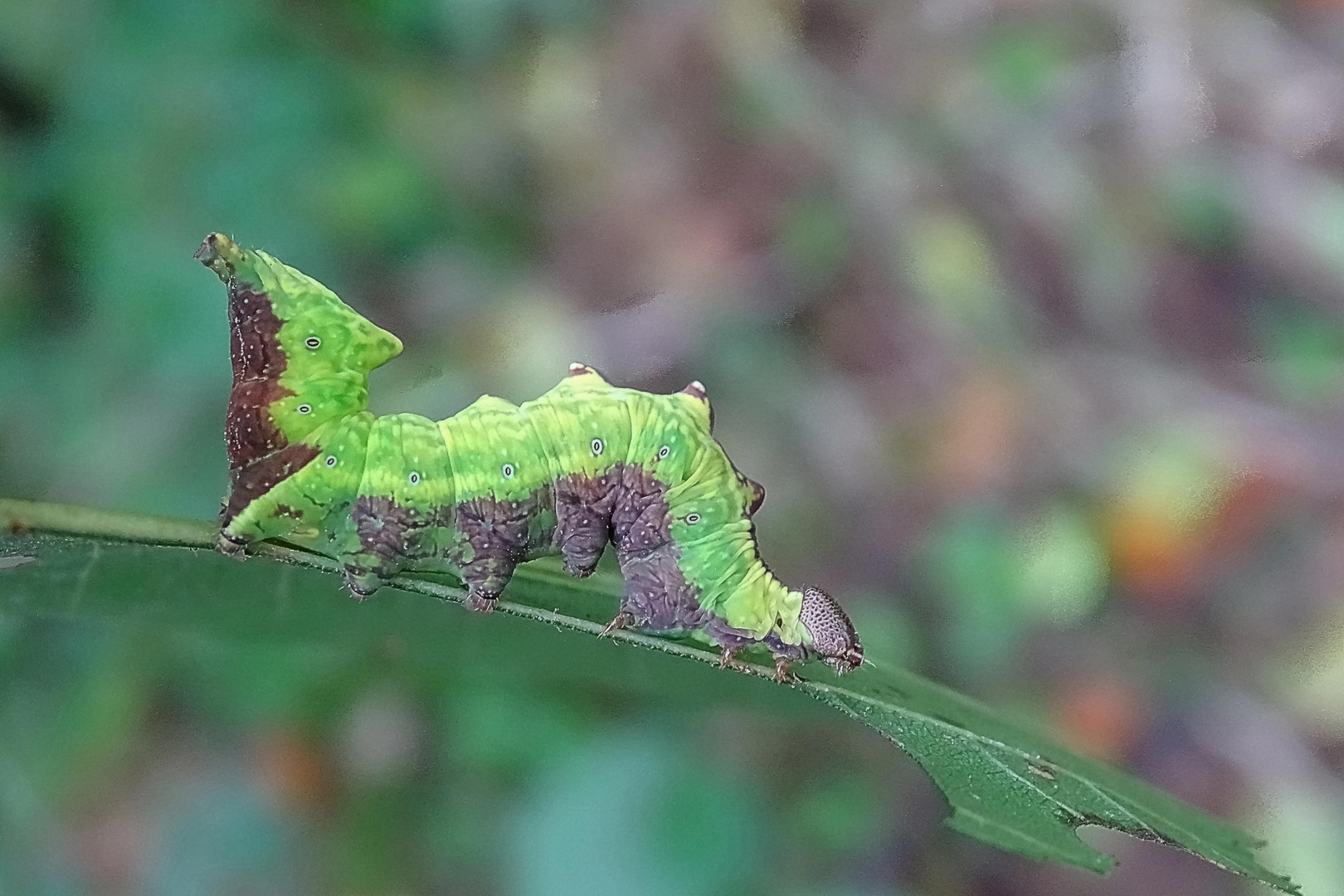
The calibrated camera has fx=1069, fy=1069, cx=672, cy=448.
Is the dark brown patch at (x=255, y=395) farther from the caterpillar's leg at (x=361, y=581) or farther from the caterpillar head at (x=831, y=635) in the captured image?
the caterpillar head at (x=831, y=635)

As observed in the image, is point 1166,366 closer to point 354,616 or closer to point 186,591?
point 354,616

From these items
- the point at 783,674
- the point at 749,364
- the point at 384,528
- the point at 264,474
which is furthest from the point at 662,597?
the point at 749,364

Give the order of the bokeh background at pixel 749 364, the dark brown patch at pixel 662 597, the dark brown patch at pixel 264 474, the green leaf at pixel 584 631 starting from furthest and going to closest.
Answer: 1. the bokeh background at pixel 749 364
2. the dark brown patch at pixel 662 597
3. the dark brown patch at pixel 264 474
4. the green leaf at pixel 584 631

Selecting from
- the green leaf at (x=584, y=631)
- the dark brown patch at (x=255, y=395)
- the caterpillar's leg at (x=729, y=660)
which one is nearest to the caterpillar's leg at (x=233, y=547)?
the green leaf at (x=584, y=631)

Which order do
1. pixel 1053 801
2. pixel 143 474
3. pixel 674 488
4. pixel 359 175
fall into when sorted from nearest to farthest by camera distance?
pixel 1053 801 → pixel 674 488 → pixel 143 474 → pixel 359 175

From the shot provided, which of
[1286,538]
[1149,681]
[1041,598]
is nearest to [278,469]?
[1041,598]

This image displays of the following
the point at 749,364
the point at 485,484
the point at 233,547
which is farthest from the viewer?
the point at 749,364

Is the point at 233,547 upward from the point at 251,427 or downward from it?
downward

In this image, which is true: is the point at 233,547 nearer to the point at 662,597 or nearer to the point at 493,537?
the point at 493,537
